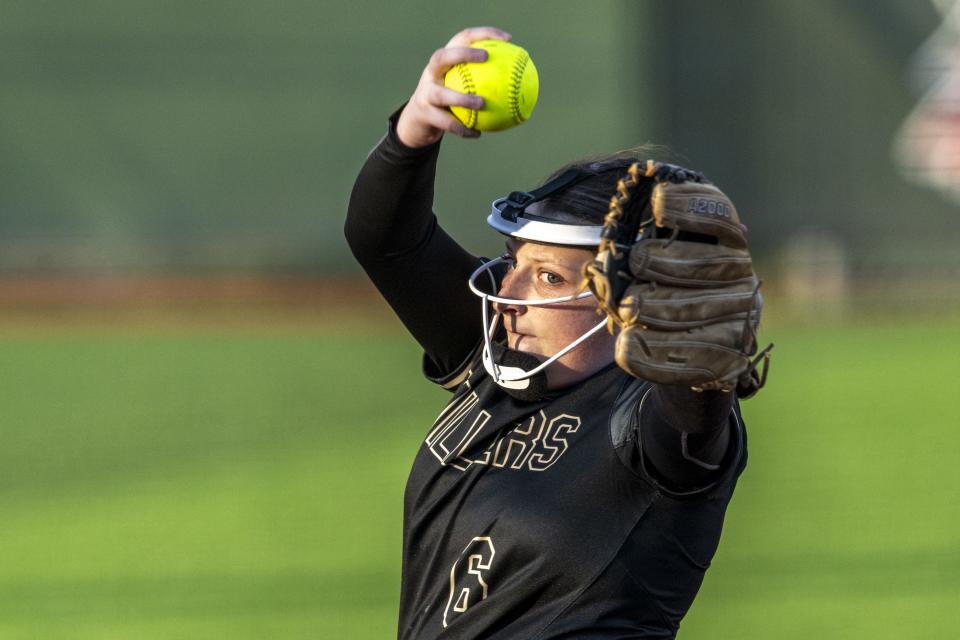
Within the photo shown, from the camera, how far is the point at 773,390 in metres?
8.19

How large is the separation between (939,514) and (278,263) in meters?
7.42

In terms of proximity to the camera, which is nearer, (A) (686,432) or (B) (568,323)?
(A) (686,432)

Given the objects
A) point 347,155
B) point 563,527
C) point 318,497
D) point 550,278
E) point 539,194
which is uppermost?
point 539,194

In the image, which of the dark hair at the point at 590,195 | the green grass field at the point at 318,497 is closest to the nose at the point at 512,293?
the dark hair at the point at 590,195

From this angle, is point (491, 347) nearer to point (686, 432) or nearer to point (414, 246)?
point (414, 246)

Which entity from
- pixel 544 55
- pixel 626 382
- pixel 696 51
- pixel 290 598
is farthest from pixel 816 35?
pixel 626 382

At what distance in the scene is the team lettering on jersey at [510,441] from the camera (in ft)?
6.78

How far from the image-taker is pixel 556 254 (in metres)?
2.10

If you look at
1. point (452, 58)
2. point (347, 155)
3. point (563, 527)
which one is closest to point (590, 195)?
point (452, 58)

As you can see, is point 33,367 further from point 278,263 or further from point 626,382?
point 626,382

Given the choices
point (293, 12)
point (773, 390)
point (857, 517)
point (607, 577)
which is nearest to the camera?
point (607, 577)

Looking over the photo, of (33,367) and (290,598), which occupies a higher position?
(290,598)

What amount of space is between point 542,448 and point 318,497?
3.93m

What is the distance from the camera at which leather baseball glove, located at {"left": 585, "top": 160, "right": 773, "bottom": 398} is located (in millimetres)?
1731
